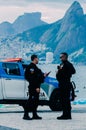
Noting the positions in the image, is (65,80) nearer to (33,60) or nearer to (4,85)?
(33,60)

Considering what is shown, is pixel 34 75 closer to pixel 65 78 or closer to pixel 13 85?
pixel 65 78

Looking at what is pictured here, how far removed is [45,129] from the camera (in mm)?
11664

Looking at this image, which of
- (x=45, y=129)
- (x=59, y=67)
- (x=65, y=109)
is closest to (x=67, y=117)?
(x=65, y=109)

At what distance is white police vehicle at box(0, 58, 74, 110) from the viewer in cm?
1748

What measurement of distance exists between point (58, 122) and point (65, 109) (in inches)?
30.4

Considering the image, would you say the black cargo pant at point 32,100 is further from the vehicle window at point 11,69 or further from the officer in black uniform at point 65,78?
the vehicle window at point 11,69

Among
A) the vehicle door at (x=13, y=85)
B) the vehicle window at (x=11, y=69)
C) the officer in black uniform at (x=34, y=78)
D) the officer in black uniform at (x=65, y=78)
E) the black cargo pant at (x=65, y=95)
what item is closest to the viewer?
the officer in black uniform at (x=34, y=78)

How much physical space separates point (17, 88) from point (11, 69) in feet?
2.43

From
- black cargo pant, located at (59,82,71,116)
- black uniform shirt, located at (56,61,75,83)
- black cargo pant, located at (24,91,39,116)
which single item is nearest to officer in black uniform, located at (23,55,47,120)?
black cargo pant, located at (24,91,39,116)

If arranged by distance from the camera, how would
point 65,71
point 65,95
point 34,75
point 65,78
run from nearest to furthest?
point 34,75, point 65,71, point 65,78, point 65,95

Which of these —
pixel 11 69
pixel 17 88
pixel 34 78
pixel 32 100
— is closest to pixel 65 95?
pixel 32 100

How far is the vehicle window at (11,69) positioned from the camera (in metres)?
17.7

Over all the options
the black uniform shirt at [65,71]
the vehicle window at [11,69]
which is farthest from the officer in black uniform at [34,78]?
the vehicle window at [11,69]

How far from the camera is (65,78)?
46.2ft
